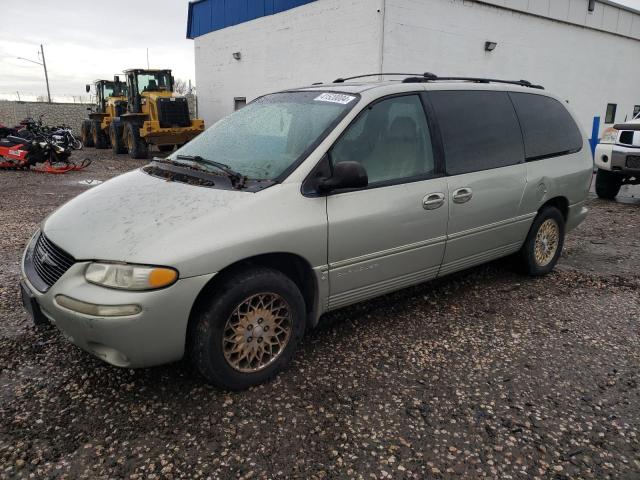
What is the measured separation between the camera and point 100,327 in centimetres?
234

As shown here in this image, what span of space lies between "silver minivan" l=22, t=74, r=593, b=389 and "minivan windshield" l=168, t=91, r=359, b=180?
1cm

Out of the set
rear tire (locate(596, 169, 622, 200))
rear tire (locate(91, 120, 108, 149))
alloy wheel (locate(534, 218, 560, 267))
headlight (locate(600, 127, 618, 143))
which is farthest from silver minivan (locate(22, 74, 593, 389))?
rear tire (locate(91, 120, 108, 149))

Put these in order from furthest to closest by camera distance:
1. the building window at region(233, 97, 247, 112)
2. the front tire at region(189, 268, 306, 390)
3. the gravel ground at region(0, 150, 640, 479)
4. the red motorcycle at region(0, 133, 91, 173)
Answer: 1. the building window at region(233, 97, 247, 112)
2. the red motorcycle at region(0, 133, 91, 173)
3. the front tire at region(189, 268, 306, 390)
4. the gravel ground at region(0, 150, 640, 479)

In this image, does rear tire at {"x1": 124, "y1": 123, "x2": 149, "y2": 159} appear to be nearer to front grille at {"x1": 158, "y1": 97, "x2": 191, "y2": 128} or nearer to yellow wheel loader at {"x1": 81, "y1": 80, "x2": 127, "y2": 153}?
front grille at {"x1": 158, "y1": 97, "x2": 191, "y2": 128}

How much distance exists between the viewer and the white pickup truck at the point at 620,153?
8164 millimetres

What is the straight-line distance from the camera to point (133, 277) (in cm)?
234

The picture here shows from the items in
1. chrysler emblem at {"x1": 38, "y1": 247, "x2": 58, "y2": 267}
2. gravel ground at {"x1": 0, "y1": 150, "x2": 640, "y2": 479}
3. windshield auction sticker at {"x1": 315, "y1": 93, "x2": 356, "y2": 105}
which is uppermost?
windshield auction sticker at {"x1": 315, "y1": 93, "x2": 356, "y2": 105}

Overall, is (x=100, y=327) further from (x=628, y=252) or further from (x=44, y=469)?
(x=628, y=252)

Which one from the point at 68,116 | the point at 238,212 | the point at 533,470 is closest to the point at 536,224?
the point at 533,470

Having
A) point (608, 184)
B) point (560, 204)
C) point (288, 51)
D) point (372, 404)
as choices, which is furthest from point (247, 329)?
point (288, 51)

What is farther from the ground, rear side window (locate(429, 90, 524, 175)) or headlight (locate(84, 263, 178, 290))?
rear side window (locate(429, 90, 524, 175))

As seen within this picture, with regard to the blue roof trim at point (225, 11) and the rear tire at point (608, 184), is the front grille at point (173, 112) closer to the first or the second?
the blue roof trim at point (225, 11)

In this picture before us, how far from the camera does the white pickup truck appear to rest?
8164 millimetres

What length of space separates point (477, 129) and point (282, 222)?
197 cm
